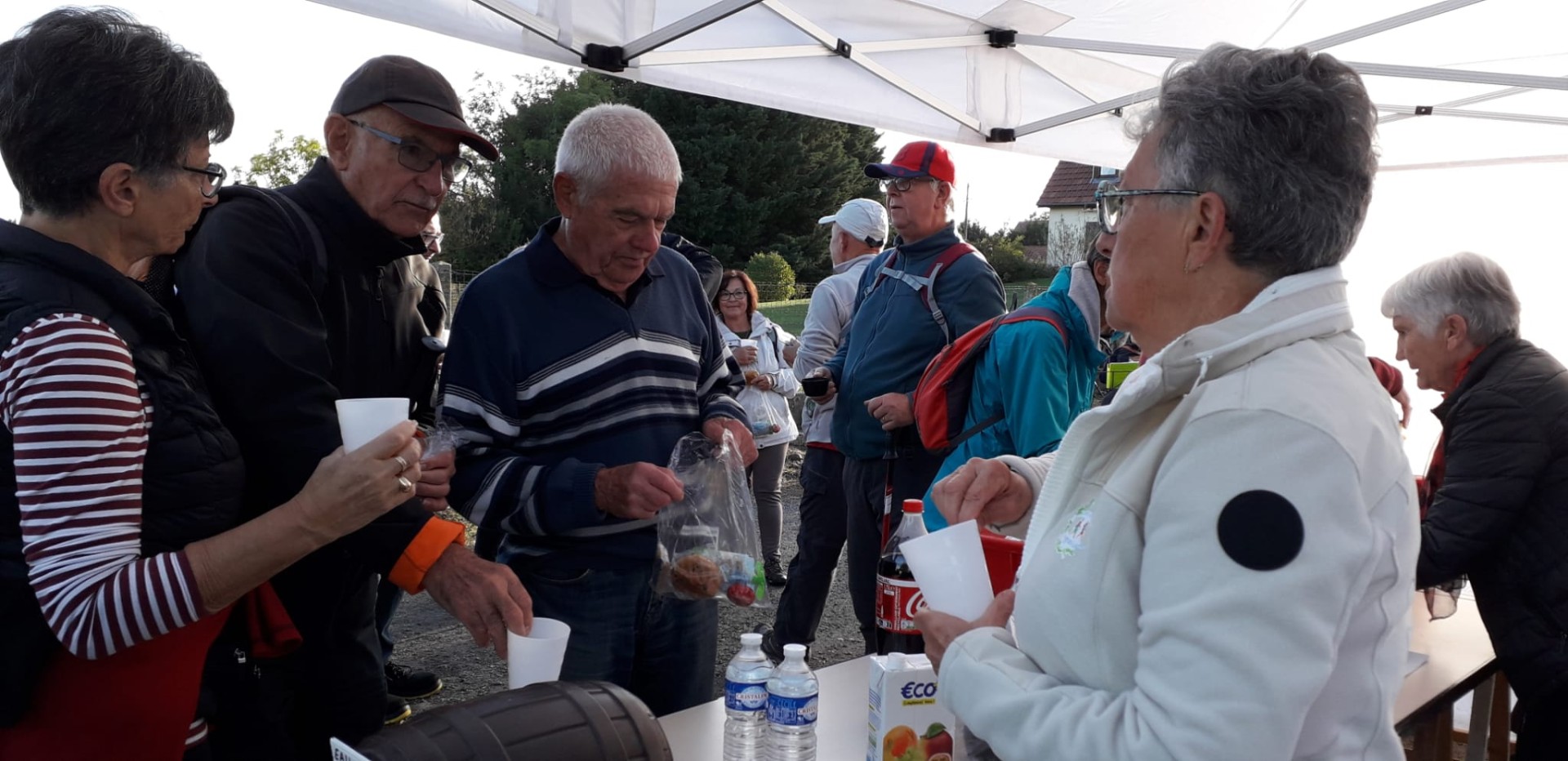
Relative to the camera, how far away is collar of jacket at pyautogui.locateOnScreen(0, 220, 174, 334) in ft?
4.92

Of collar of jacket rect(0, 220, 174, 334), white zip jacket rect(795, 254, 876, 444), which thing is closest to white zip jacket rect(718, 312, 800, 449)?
white zip jacket rect(795, 254, 876, 444)

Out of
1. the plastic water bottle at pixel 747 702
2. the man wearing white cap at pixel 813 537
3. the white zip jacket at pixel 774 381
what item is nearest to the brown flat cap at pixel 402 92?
the plastic water bottle at pixel 747 702

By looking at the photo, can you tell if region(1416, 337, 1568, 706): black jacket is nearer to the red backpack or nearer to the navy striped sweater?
the red backpack

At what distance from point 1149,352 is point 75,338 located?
5.23ft

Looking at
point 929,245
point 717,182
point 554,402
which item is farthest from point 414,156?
point 717,182

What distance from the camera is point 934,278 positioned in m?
4.09

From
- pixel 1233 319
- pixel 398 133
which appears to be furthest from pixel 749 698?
pixel 398 133

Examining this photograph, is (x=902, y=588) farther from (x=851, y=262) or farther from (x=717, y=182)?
(x=717, y=182)

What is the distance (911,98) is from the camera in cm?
552

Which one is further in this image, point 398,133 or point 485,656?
point 485,656

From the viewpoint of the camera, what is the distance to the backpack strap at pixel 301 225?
6.79 ft

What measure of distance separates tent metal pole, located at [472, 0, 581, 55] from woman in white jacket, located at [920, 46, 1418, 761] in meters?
Result: 2.96

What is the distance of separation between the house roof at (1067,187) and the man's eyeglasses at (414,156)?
29.7 metres

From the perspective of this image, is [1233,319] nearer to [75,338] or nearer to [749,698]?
[749,698]
